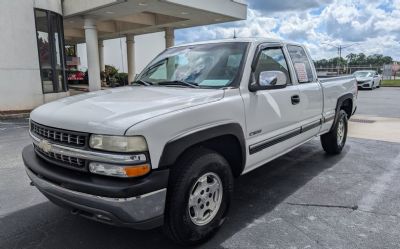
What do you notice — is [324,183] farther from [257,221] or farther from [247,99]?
[247,99]

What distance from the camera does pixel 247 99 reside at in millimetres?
3676

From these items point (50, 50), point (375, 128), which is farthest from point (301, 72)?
point (50, 50)

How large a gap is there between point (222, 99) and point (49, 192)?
1.75 m

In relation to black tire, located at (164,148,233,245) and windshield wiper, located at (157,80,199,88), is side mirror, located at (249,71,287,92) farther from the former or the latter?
black tire, located at (164,148,233,245)

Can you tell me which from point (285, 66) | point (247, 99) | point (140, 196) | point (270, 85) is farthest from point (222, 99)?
point (285, 66)

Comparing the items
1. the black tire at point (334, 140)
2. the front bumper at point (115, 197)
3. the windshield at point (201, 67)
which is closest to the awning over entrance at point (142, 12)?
the black tire at point (334, 140)

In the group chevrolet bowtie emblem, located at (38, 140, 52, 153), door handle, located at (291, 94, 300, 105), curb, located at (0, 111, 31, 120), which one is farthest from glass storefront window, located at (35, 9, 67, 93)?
door handle, located at (291, 94, 300, 105)

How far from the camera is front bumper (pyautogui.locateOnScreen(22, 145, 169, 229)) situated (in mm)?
2578

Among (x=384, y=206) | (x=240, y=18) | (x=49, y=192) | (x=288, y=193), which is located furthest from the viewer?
(x=240, y=18)

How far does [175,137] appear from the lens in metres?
2.84

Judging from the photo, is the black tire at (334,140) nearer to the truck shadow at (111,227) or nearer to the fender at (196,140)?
the truck shadow at (111,227)

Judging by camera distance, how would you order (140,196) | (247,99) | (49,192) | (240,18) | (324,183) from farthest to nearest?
(240,18) → (324,183) → (247,99) → (49,192) → (140,196)

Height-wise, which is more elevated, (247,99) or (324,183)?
(247,99)

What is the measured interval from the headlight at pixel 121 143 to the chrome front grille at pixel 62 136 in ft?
0.58
